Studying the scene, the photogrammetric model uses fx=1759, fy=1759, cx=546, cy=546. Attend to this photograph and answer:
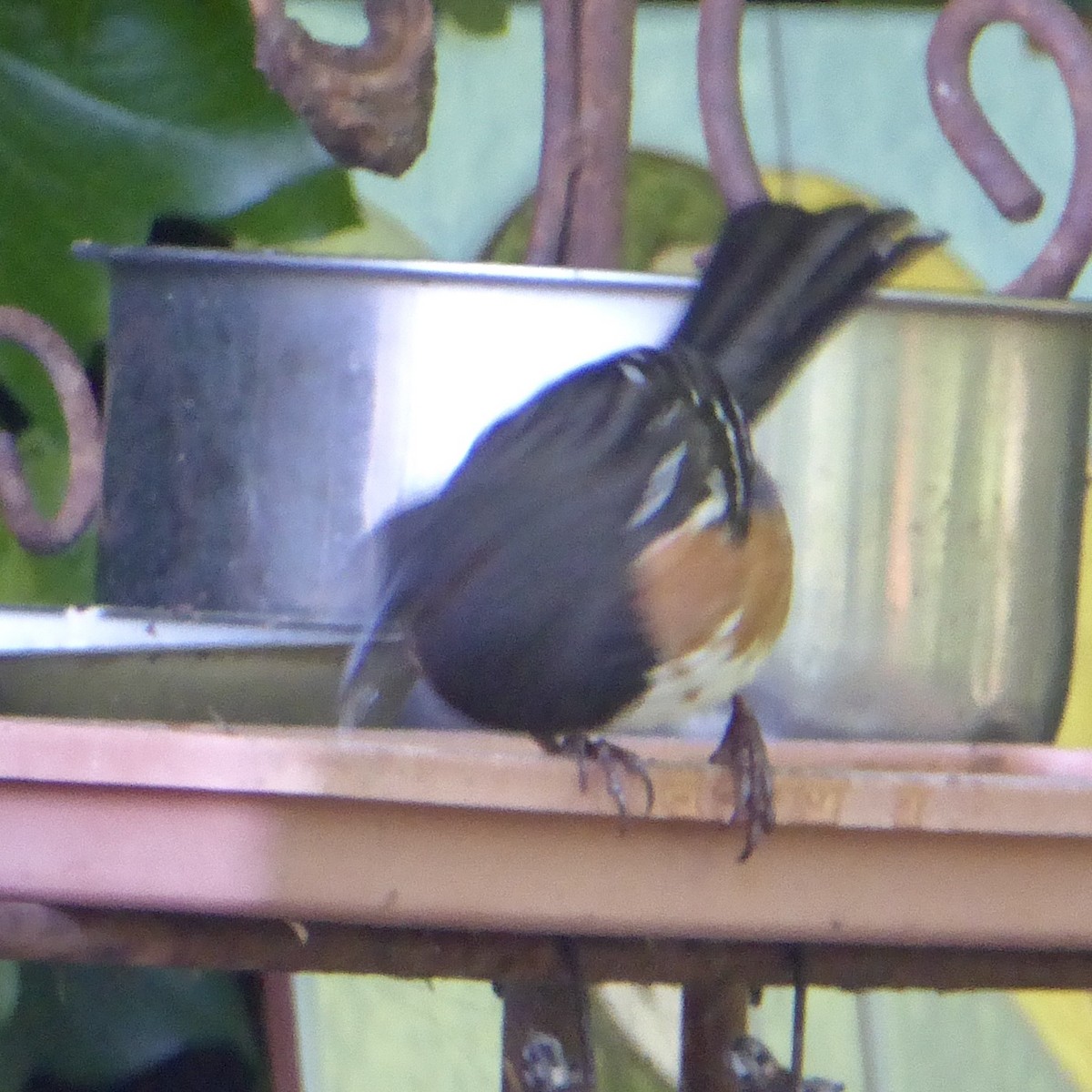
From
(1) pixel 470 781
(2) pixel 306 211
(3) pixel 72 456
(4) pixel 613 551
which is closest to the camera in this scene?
(1) pixel 470 781

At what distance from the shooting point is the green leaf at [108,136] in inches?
48.9

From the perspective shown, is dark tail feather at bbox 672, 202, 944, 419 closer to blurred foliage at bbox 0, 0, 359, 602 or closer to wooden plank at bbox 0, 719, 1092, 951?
wooden plank at bbox 0, 719, 1092, 951

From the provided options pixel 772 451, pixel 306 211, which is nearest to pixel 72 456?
pixel 306 211

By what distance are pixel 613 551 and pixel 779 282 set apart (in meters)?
0.23

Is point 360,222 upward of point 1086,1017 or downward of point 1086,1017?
upward

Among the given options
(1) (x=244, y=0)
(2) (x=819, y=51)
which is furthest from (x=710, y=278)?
(2) (x=819, y=51)

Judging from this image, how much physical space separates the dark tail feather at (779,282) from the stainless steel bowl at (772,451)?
2 cm

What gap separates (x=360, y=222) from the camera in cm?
125

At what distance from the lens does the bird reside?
0.67 metres

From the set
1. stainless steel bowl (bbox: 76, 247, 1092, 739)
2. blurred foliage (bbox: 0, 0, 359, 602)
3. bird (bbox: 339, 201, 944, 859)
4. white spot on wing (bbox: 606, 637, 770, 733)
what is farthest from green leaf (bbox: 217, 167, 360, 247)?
white spot on wing (bbox: 606, 637, 770, 733)

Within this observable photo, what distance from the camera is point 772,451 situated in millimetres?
871

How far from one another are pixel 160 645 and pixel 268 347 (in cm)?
19

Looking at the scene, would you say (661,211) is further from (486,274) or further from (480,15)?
(486,274)

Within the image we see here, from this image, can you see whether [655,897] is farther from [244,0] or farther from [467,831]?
[244,0]
